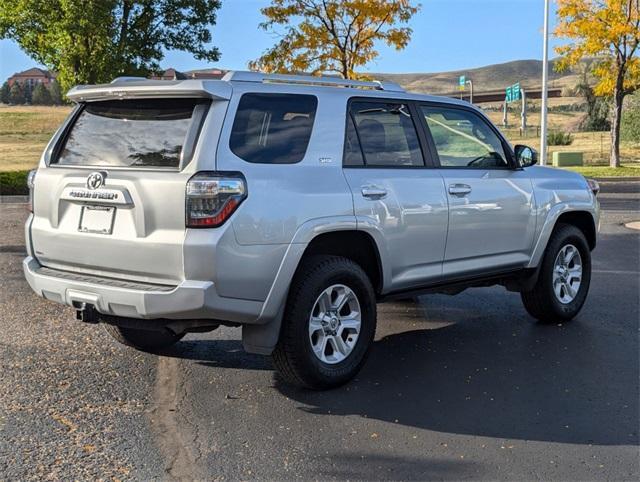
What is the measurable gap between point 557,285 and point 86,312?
4.09 m

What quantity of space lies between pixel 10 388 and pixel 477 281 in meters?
3.46

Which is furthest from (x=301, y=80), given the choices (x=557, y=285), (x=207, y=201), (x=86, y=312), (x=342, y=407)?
(x=557, y=285)

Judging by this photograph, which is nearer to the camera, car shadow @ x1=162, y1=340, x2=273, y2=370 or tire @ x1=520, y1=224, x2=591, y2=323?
car shadow @ x1=162, y1=340, x2=273, y2=370

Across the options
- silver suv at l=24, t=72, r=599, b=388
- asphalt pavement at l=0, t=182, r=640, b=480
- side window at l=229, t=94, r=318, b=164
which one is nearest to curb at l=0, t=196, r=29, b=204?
asphalt pavement at l=0, t=182, r=640, b=480

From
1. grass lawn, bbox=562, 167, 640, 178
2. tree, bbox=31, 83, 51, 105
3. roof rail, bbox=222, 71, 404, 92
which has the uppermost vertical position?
tree, bbox=31, 83, 51, 105

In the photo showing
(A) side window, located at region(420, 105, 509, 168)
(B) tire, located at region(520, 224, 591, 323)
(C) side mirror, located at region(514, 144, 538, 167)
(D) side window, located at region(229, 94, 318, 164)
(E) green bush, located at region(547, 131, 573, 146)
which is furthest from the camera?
(E) green bush, located at region(547, 131, 573, 146)

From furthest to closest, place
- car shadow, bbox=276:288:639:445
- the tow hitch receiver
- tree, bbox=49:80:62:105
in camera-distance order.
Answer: tree, bbox=49:80:62:105
the tow hitch receiver
car shadow, bbox=276:288:639:445

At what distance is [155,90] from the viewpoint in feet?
14.7

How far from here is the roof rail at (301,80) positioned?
15.2 ft

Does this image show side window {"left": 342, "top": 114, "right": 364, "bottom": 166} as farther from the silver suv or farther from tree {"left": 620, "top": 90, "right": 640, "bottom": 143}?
tree {"left": 620, "top": 90, "right": 640, "bottom": 143}

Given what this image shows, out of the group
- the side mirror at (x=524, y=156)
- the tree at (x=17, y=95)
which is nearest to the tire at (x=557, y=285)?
the side mirror at (x=524, y=156)

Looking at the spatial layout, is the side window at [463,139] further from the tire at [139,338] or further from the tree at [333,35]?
the tree at [333,35]

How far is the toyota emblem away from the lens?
178 inches

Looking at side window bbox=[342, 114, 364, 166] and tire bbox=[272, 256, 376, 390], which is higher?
side window bbox=[342, 114, 364, 166]
